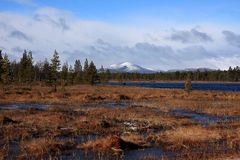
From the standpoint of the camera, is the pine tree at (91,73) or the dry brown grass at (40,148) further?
the pine tree at (91,73)

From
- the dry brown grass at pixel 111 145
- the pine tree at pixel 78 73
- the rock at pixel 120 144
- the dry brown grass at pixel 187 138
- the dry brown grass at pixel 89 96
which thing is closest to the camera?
the dry brown grass at pixel 111 145

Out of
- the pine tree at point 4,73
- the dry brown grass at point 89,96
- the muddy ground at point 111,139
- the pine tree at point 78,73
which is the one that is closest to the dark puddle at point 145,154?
the muddy ground at point 111,139

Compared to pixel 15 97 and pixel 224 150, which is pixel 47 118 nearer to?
pixel 224 150

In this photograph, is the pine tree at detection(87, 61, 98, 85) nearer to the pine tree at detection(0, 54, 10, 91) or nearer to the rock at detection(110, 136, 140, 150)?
the pine tree at detection(0, 54, 10, 91)

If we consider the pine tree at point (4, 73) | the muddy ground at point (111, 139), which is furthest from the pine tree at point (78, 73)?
the muddy ground at point (111, 139)

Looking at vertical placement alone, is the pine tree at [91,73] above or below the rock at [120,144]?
above

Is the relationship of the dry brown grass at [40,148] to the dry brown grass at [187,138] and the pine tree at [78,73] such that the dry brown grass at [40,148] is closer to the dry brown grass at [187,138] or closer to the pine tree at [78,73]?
the dry brown grass at [187,138]

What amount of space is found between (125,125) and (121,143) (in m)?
10.2

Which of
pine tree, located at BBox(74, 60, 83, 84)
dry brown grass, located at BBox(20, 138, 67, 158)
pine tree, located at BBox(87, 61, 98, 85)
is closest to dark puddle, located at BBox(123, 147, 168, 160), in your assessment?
dry brown grass, located at BBox(20, 138, 67, 158)

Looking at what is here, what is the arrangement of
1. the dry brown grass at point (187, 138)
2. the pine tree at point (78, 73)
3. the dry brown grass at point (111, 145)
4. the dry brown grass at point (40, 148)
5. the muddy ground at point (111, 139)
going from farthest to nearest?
the pine tree at point (78, 73), the dry brown grass at point (187, 138), the dry brown grass at point (111, 145), the muddy ground at point (111, 139), the dry brown grass at point (40, 148)

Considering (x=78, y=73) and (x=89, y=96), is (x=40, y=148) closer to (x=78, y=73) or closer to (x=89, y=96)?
(x=89, y=96)

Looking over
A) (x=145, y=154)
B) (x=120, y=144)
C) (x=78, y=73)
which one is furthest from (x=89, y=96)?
(x=78, y=73)

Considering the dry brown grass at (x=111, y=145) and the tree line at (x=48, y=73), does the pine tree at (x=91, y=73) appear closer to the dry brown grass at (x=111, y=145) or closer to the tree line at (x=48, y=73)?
the tree line at (x=48, y=73)

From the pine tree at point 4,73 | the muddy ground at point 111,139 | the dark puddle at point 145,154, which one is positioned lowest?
the dark puddle at point 145,154
